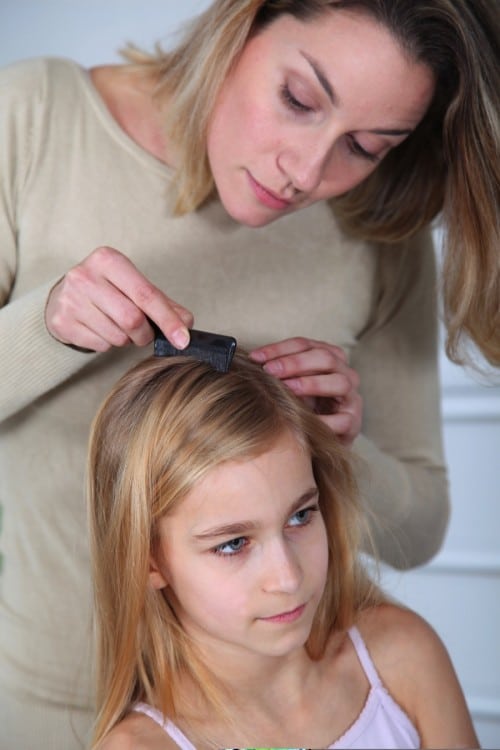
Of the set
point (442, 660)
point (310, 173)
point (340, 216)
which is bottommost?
point (442, 660)

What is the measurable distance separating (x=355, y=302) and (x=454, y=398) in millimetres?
476

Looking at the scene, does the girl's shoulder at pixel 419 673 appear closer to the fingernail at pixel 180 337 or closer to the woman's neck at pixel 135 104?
the fingernail at pixel 180 337

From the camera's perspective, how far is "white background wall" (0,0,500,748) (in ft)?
4.70

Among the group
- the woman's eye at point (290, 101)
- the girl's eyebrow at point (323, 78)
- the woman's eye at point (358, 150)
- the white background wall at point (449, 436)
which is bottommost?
the white background wall at point (449, 436)

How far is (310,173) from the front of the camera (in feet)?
2.81


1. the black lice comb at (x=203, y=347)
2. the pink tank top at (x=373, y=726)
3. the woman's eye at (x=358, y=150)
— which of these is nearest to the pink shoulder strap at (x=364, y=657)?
the pink tank top at (x=373, y=726)

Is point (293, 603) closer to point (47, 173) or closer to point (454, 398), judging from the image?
point (47, 173)

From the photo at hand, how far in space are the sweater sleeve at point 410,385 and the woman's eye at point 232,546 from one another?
12.6 inches

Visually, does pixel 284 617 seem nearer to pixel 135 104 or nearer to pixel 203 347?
pixel 203 347

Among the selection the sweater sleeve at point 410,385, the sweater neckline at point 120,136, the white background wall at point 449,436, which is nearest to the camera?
the sweater neckline at point 120,136

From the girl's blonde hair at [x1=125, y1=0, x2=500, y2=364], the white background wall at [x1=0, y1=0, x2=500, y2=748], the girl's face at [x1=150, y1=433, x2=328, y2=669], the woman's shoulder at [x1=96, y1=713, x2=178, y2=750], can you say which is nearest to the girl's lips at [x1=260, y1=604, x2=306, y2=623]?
the girl's face at [x1=150, y1=433, x2=328, y2=669]

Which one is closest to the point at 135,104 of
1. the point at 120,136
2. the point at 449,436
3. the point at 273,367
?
the point at 120,136

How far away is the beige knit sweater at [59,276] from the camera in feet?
3.03

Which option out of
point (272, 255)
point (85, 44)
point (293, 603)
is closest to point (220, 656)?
point (293, 603)
